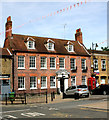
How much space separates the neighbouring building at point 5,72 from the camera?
29.1 metres

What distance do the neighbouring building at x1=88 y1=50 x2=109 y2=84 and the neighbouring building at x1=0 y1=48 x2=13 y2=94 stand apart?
1561cm

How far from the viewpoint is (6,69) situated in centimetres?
2958

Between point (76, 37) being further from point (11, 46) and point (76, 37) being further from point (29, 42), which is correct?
point (11, 46)

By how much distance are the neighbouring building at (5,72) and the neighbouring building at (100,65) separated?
15.6 metres

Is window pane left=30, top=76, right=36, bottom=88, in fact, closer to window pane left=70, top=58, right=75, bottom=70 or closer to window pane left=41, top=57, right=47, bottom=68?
window pane left=41, top=57, right=47, bottom=68

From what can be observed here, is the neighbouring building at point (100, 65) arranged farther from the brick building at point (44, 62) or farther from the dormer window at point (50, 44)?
the dormer window at point (50, 44)

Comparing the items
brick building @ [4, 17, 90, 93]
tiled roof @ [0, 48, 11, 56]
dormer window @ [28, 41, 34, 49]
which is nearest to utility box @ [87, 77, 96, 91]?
brick building @ [4, 17, 90, 93]

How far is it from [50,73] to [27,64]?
415cm

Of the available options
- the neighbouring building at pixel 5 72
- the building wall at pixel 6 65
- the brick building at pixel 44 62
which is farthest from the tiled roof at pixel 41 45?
the building wall at pixel 6 65

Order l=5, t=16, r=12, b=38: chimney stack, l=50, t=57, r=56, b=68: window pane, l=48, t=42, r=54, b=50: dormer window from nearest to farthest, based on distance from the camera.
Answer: l=5, t=16, r=12, b=38: chimney stack
l=50, t=57, r=56, b=68: window pane
l=48, t=42, r=54, b=50: dormer window

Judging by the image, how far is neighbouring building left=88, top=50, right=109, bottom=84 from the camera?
38.6 m

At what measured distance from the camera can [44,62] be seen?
33156 mm

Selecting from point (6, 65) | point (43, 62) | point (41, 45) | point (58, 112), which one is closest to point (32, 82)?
point (43, 62)

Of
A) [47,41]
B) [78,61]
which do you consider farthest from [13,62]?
[78,61]
